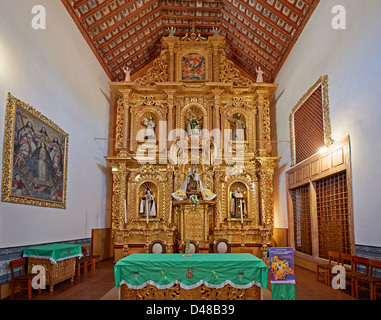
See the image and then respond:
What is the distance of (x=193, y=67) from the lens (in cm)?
1406

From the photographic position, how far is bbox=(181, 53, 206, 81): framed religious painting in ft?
45.9

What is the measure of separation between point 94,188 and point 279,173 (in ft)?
23.2

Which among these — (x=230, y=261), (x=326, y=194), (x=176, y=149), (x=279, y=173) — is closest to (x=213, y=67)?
(x=176, y=149)

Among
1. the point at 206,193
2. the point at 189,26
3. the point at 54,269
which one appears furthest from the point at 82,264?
the point at 189,26

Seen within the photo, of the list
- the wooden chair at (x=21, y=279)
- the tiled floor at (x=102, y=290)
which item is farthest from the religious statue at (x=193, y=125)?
the wooden chair at (x=21, y=279)

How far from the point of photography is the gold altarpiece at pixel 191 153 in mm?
12427

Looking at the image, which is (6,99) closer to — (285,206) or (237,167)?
(237,167)

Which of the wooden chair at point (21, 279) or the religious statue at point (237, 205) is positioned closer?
the wooden chair at point (21, 279)

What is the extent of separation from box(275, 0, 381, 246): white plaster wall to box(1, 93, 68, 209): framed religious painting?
23.6 feet

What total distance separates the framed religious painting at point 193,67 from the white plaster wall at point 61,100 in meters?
3.25

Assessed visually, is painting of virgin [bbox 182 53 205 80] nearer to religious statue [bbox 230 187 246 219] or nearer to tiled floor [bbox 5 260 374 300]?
religious statue [bbox 230 187 246 219]

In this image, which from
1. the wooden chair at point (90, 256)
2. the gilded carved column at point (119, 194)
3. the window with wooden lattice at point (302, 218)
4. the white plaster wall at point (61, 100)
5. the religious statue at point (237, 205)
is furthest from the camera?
the religious statue at point (237, 205)

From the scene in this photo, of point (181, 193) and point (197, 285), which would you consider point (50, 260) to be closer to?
point (197, 285)

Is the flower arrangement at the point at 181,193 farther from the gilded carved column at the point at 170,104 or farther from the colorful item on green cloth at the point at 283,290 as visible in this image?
the colorful item on green cloth at the point at 283,290
